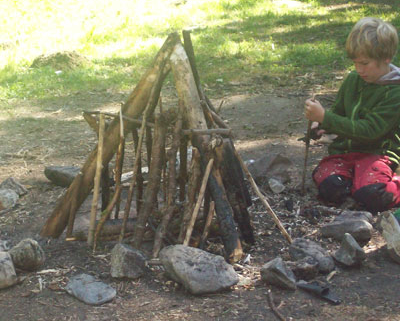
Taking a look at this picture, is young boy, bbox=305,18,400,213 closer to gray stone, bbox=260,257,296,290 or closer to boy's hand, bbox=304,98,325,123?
boy's hand, bbox=304,98,325,123

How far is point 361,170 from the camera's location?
4.12 m

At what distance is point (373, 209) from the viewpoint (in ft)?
13.3

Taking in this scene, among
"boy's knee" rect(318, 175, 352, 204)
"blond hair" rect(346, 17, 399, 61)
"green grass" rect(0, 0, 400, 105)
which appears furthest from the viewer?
"green grass" rect(0, 0, 400, 105)

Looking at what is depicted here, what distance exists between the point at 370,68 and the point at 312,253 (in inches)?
54.2

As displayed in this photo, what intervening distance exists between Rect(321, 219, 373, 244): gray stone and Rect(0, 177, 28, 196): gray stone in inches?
90.1

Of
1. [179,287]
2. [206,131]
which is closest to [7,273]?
[179,287]

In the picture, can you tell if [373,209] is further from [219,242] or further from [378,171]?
[219,242]

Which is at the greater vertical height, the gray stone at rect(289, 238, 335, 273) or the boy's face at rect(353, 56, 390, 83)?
the boy's face at rect(353, 56, 390, 83)

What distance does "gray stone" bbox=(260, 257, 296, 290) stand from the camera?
307 cm

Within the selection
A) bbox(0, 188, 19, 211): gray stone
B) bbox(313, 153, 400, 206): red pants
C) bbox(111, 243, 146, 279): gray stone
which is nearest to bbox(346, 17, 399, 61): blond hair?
bbox(313, 153, 400, 206): red pants

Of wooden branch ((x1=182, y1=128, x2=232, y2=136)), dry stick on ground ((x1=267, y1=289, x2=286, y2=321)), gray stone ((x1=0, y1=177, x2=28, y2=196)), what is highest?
wooden branch ((x1=182, y1=128, x2=232, y2=136))

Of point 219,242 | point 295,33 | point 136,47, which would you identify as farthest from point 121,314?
point 295,33

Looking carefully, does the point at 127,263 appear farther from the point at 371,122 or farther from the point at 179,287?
the point at 371,122

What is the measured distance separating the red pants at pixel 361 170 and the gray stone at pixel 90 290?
1.83 m
